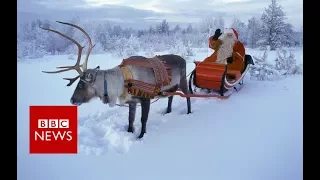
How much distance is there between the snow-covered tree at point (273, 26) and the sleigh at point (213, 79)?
16 cm

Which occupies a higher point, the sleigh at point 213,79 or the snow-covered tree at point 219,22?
the snow-covered tree at point 219,22

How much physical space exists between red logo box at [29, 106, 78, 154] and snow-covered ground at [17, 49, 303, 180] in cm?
4

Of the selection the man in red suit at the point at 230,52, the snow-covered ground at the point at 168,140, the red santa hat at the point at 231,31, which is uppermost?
the red santa hat at the point at 231,31

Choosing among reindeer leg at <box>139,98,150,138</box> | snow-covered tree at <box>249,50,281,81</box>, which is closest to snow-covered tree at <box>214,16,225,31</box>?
snow-covered tree at <box>249,50,281,81</box>

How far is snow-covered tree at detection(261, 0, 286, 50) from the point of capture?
8.63ft

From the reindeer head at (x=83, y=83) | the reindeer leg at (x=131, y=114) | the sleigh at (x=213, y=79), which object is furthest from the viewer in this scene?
the sleigh at (x=213, y=79)

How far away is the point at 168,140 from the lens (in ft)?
8.46

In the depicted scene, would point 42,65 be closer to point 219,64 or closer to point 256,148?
point 219,64

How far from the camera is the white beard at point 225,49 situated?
264 centimetres

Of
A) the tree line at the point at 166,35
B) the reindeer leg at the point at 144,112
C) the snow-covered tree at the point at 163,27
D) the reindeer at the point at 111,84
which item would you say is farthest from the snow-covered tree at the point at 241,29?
the reindeer leg at the point at 144,112

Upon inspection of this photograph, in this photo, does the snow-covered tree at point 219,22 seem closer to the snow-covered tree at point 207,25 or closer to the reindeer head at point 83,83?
the snow-covered tree at point 207,25

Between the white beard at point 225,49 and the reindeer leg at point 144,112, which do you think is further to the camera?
the white beard at point 225,49
